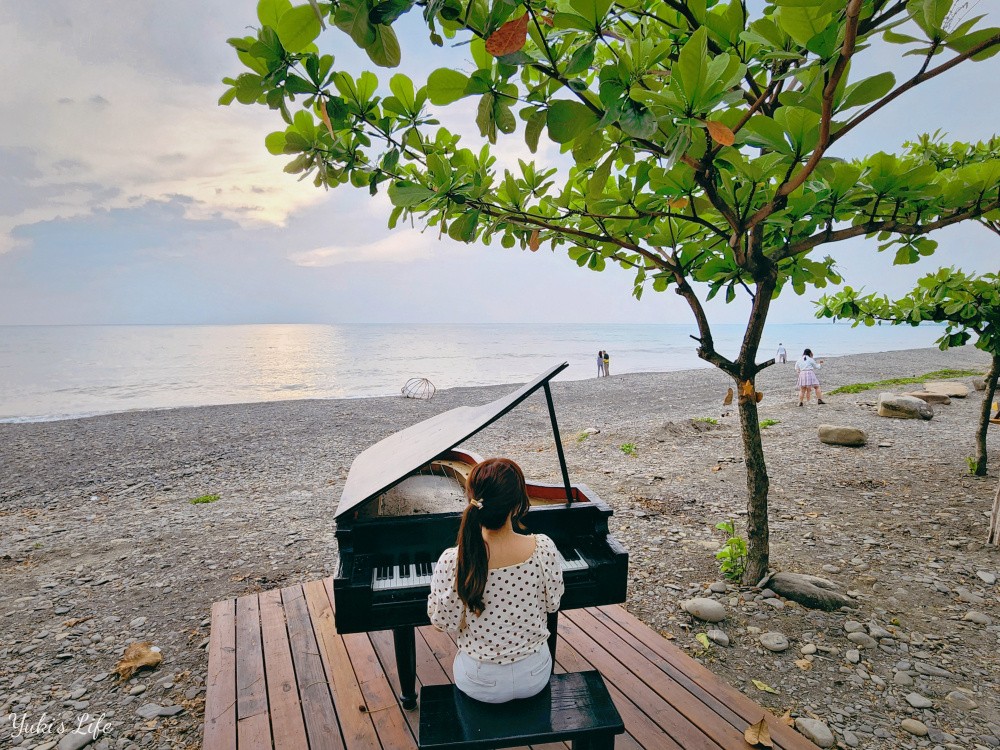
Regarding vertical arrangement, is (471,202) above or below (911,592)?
above

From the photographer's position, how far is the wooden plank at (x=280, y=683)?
8.31ft

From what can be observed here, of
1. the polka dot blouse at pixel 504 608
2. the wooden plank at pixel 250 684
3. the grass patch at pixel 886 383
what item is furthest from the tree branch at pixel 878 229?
the grass patch at pixel 886 383

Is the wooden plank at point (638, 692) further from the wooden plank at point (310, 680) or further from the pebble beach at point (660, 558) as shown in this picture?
the wooden plank at point (310, 680)

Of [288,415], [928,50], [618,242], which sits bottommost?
[288,415]

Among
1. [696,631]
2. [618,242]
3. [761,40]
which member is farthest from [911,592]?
[761,40]

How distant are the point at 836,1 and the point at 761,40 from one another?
211mm

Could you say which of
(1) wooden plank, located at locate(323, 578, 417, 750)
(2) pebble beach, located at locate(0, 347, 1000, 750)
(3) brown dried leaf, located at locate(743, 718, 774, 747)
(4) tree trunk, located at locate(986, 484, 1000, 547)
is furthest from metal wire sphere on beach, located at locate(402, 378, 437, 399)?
(3) brown dried leaf, located at locate(743, 718, 774, 747)

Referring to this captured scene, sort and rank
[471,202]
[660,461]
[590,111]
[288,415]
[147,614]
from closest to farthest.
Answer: [590,111]
[471,202]
[147,614]
[660,461]
[288,415]

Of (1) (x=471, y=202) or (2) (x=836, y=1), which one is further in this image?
(1) (x=471, y=202)

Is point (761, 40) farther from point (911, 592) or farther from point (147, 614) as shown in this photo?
point (147, 614)

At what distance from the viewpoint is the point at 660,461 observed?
27.8ft

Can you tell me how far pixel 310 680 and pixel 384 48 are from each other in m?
3.19

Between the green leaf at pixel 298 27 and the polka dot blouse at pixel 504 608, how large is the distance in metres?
1.76

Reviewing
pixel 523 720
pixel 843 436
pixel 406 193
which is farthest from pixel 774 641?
pixel 843 436
